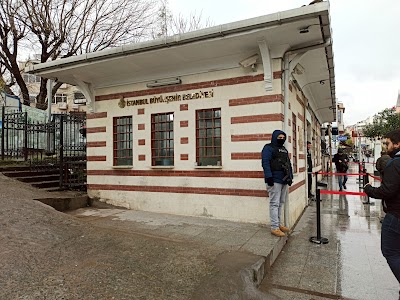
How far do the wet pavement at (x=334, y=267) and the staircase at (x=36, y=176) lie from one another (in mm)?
7009

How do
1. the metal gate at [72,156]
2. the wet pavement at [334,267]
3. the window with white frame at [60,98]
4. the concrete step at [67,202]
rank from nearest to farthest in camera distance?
the wet pavement at [334,267]
the concrete step at [67,202]
the metal gate at [72,156]
the window with white frame at [60,98]

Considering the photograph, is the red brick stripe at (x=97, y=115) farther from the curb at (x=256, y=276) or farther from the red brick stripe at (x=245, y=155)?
the curb at (x=256, y=276)

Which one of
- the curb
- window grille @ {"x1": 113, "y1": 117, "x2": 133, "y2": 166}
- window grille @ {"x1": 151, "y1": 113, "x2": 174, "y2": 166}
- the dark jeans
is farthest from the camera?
window grille @ {"x1": 113, "y1": 117, "x2": 133, "y2": 166}

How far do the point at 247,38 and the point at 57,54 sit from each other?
14715 millimetres

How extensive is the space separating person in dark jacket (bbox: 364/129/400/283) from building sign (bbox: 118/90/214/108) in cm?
413

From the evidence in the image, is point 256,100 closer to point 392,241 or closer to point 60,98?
point 392,241

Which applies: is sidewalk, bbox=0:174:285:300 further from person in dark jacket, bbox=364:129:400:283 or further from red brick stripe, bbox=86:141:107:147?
red brick stripe, bbox=86:141:107:147

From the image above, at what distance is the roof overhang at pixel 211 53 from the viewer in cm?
518

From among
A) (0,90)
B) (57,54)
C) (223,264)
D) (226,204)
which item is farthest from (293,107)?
(57,54)

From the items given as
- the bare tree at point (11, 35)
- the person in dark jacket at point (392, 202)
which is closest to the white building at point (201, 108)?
the person in dark jacket at point (392, 202)

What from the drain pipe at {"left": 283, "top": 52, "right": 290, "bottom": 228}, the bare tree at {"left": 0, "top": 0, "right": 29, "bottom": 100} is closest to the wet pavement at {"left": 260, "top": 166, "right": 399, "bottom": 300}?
the drain pipe at {"left": 283, "top": 52, "right": 290, "bottom": 228}

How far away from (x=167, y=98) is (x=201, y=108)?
3.24 ft

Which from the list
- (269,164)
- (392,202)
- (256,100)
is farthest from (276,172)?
(392,202)

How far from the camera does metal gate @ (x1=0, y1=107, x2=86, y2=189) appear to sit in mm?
9266
